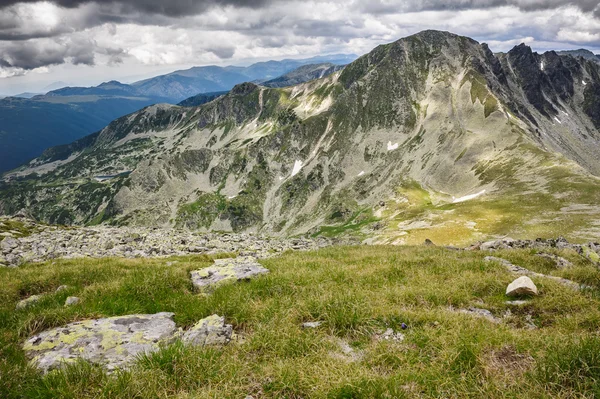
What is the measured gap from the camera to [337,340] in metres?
7.32

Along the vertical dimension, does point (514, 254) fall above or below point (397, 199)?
above

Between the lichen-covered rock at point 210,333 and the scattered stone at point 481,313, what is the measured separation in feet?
21.8

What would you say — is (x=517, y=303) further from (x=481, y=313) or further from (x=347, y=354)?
(x=347, y=354)

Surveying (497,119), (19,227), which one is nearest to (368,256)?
(19,227)

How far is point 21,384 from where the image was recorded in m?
Answer: 5.80

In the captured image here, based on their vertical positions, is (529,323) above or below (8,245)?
above

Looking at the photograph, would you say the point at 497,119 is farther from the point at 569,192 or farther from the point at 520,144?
the point at 569,192

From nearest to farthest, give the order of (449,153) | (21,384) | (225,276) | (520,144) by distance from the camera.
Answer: (21,384) < (225,276) < (520,144) < (449,153)

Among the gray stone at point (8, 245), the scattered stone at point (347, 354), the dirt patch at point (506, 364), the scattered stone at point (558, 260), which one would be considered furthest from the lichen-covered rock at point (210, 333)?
the gray stone at point (8, 245)

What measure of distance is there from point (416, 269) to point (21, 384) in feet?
41.6

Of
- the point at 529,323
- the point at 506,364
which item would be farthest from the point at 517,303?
the point at 506,364

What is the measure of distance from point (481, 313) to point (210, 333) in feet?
25.2

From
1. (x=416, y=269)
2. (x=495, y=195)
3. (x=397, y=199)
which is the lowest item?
(x=397, y=199)

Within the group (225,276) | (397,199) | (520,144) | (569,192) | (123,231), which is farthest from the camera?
(397,199)
